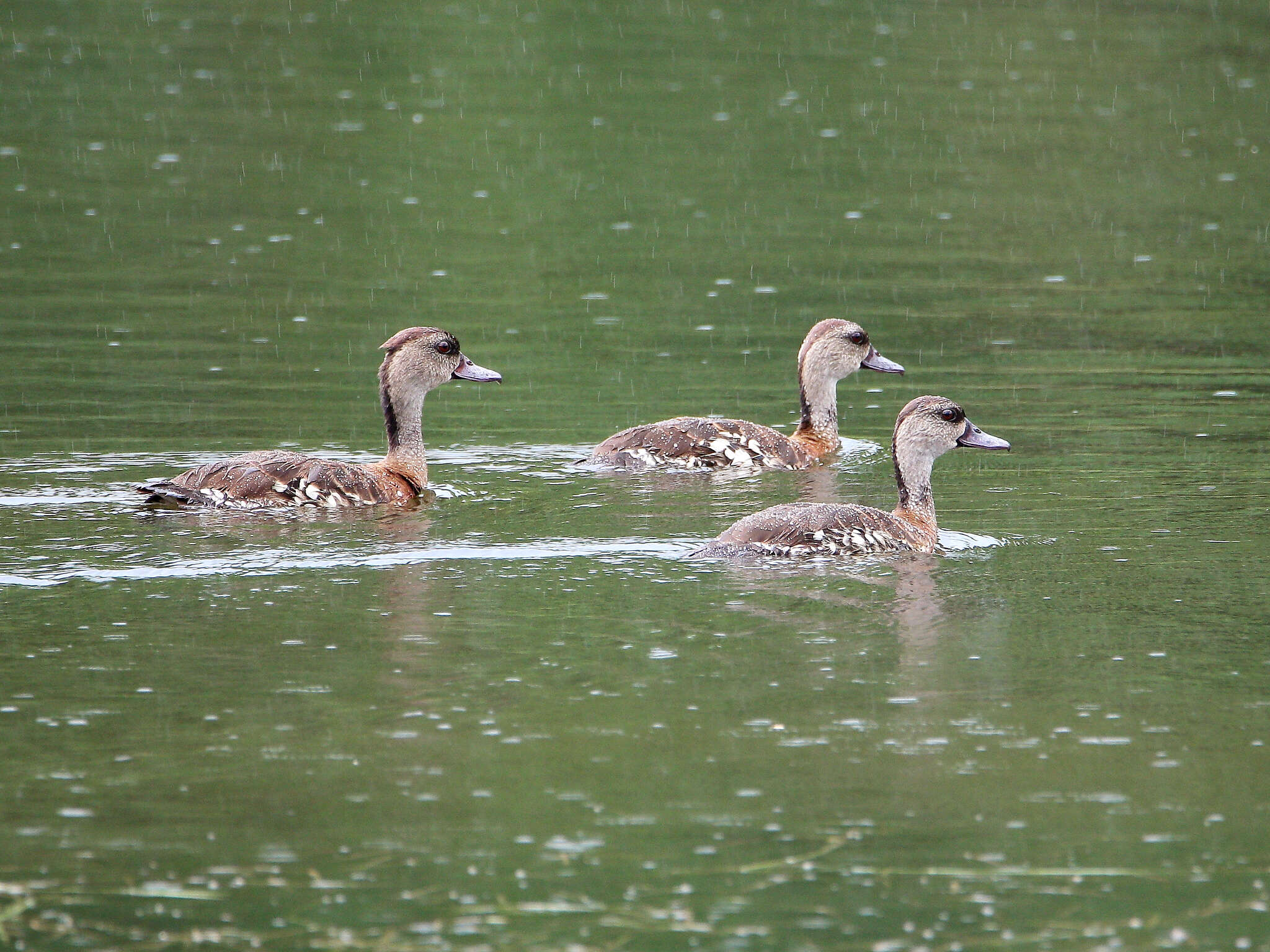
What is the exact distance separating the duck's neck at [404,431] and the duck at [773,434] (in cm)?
131

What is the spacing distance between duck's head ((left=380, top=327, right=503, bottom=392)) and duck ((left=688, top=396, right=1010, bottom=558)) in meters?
3.18

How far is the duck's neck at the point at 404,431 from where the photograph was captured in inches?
574

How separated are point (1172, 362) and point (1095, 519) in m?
6.02

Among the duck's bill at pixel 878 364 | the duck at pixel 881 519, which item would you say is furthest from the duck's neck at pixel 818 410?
the duck at pixel 881 519

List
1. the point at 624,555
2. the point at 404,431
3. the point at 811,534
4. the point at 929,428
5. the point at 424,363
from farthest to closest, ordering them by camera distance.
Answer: the point at 424,363 < the point at 404,431 < the point at 929,428 < the point at 624,555 < the point at 811,534

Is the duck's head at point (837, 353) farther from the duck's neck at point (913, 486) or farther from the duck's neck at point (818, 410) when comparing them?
the duck's neck at point (913, 486)

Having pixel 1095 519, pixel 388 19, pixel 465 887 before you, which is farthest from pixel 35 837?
pixel 388 19

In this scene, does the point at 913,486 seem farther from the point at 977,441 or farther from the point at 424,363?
the point at 424,363

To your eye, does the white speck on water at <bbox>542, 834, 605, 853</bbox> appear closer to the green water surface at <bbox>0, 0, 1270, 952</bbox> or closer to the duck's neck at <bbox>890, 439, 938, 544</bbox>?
the green water surface at <bbox>0, 0, 1270, 952</bbox>

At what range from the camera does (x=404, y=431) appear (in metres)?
14.8

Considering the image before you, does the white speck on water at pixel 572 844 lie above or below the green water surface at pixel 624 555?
below

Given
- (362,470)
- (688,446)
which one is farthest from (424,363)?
(688,446)

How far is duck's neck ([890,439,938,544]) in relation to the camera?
12906 millimetres

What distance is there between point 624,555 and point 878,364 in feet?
18.1
